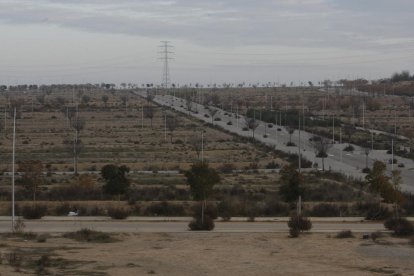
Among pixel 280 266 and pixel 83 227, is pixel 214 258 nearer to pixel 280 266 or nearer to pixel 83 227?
pixel 280 266

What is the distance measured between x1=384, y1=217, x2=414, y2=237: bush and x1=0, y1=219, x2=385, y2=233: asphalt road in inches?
41.7

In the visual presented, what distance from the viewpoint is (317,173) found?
5334 centimetres

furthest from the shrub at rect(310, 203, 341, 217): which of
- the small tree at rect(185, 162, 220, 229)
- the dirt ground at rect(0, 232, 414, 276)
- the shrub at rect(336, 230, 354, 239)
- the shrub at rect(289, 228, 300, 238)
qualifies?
the shrub at rect(289, 228, 300, 238)

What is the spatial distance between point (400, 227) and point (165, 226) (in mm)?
10498

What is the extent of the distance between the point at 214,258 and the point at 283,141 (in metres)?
60.2

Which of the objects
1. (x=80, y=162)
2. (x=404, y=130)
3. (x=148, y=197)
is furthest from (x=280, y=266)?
(x=404, y=130)

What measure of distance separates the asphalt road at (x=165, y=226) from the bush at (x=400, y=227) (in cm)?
106

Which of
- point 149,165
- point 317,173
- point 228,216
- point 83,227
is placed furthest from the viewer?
point 149,165

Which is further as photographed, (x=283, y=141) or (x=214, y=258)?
(x=283, y=141)

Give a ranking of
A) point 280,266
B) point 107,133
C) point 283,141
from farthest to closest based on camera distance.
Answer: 1. point 107,133
2. point 283,141
3. point 280,266

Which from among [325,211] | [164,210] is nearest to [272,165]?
[325,211]

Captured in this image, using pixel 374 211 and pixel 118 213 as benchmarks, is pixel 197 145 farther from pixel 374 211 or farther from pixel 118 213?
pixel 374 211

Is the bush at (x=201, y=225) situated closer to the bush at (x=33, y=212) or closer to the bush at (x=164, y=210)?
the bush at (x=164, y=210)

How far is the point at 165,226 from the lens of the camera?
32656 mm
